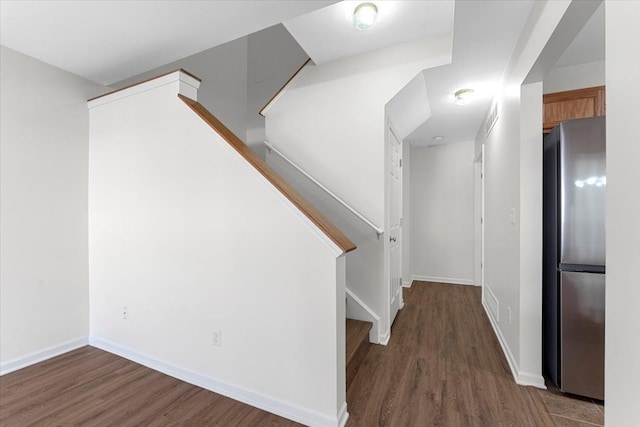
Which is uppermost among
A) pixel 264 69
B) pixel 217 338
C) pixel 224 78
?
pixel 264 69

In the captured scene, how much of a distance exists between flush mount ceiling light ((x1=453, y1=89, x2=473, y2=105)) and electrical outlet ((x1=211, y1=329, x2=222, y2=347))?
2.91 metres

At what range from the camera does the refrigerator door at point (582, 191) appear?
1.71 metres

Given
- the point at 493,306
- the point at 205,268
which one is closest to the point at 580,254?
the point at 493,306

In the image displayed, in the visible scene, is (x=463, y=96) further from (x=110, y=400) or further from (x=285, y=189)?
(x=110, y=400)

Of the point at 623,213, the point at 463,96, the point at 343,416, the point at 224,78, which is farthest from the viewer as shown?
the point at 224,78

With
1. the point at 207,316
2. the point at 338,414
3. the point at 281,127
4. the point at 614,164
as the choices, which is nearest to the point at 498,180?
the point at 614,164

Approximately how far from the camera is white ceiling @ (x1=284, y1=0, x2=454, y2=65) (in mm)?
1921

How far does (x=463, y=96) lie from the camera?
2.72 m

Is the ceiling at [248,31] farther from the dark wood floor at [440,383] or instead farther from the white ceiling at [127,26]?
the dark wood floor at [440,383]

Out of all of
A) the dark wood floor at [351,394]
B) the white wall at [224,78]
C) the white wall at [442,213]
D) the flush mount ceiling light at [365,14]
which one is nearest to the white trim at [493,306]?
the dark wood floor at [351,394]

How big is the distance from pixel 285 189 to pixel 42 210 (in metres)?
2.13

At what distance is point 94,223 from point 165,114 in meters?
1.28

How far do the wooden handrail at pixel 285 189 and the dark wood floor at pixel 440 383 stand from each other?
104 centimetres

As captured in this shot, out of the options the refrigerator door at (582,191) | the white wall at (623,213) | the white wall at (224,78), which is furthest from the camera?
the white wall at (224,78)
